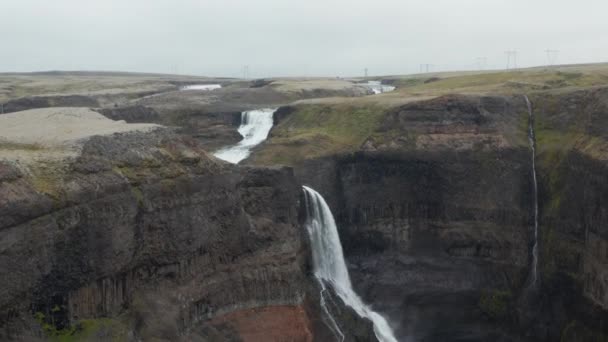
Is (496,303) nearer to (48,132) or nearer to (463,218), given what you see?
(463,218)

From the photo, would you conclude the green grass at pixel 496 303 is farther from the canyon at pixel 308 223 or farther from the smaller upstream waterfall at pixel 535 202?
the smaller upstream waterfall at pixel 535 202

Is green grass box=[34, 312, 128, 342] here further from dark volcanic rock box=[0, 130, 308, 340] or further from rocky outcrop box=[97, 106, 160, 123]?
rocky outcrop box=[97, 106, 160, 123]

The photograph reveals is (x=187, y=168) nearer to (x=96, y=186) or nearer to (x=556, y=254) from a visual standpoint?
(x=96, y=186)

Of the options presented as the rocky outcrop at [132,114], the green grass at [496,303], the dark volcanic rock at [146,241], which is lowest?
the green grass at [496,303]

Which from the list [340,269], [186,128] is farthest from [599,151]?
[186,128]

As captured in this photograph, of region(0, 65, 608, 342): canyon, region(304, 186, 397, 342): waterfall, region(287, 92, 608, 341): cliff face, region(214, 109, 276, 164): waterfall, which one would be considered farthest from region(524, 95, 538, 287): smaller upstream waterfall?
region(214, 109, 276, 164): waterfall

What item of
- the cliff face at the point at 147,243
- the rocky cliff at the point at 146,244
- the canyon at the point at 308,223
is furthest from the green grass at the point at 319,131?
the rocky cliff at the point at 146,244
